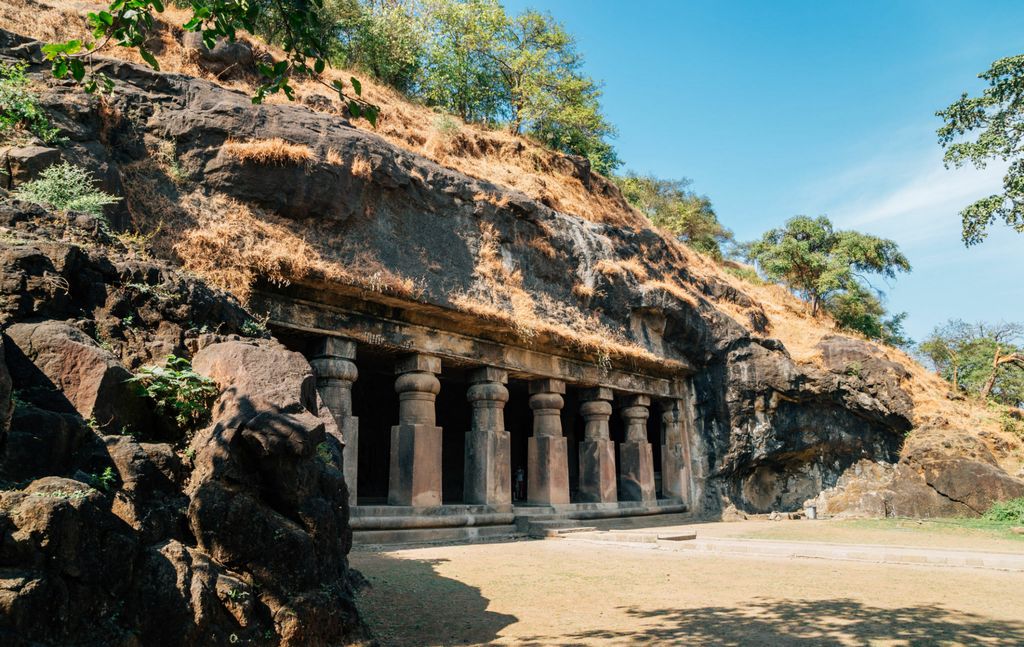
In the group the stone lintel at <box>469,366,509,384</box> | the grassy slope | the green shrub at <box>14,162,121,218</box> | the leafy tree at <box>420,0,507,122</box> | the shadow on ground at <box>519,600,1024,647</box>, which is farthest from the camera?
the leafy tree at <box>420,0,507,122</box>

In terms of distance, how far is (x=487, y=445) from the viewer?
13.8 metres

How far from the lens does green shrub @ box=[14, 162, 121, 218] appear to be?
7.48m

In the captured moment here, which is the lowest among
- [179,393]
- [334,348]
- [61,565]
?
[61,565]

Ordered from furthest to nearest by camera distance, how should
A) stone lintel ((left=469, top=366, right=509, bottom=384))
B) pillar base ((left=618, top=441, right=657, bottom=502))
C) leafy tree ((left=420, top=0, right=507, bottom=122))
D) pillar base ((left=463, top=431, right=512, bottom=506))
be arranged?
leafy tree ((left=420, top=0, right=507, bottom=122)) → pillar base ((left=618, top=441, right=657, bottom=502)) → stone lintel ((left=469, top=366, right=509, bottom=384)) → pillar base ((left=463, top=431, right=512, bottom=506))

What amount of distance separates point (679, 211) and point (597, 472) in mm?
21876

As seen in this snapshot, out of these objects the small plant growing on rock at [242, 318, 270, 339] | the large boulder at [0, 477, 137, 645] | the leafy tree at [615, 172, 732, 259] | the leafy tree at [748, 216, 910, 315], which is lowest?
the large boulder at [0, 477, 137, 645]

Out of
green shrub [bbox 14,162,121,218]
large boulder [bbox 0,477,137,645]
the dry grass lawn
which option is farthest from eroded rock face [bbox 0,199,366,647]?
green shrub [bbox 14,162,121,218]

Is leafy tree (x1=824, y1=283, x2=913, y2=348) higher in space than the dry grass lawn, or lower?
higher

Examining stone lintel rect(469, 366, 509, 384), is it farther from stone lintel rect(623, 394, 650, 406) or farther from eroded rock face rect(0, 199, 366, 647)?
eroded rock face rect(0, 199, 366, 647)

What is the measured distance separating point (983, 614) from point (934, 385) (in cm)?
1756

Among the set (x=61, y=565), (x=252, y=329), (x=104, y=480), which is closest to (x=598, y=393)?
(x=252, y=329)

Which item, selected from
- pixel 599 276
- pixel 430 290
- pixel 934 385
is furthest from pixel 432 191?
pixel 934 385

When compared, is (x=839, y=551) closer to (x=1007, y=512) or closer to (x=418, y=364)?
(x=418, y=364)

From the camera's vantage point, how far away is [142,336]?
5168 millimetres
